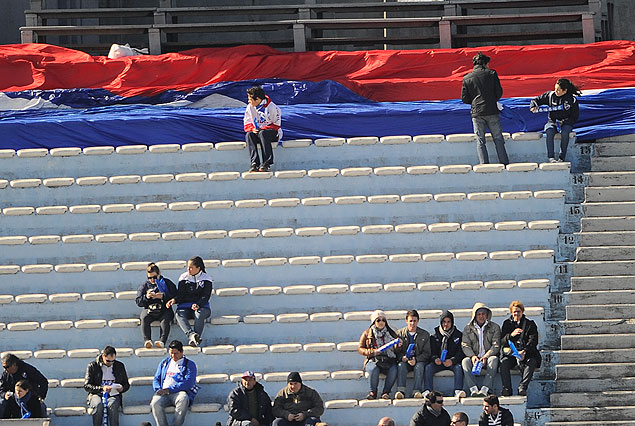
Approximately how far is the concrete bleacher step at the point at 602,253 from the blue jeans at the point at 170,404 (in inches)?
183

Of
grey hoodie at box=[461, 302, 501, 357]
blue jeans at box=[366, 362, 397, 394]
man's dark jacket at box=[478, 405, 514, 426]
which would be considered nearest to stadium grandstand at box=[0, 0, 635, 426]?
blue jeans at box=[366, 362, 397, 394]

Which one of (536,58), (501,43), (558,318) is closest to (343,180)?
(558,318)

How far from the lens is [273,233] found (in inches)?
596

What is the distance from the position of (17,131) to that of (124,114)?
4.32 feet

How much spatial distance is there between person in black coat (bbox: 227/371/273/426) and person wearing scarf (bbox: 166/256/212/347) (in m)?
1.19

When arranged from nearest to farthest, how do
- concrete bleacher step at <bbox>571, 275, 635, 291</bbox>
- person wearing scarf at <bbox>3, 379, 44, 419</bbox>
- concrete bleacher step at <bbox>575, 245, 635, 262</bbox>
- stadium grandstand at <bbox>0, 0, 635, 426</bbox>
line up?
person wearing scarf at <bbox>3, 379, 44, 419</bbox> → stadium grandstand at <bbox>0, 0, 635, 426</bbox> → concrete bleacher step at <bbox>571, 275, 635, 291</bbox> → concrete bleacher step at <bbox>575, 245, 635, 262</bbox>

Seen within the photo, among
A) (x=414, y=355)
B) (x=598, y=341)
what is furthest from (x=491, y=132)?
(x=414, y=355)

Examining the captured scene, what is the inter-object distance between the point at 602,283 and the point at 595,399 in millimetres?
1608

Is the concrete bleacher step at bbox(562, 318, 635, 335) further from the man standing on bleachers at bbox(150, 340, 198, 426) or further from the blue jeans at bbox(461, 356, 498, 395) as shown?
the man standing on bleachers at bbox(150, 340, 198, 426)

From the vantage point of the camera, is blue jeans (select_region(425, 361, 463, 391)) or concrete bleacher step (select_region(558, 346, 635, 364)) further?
concrete bleacher step (select_region(558, 346, 635, 364))

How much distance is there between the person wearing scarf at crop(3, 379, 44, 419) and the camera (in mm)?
13133

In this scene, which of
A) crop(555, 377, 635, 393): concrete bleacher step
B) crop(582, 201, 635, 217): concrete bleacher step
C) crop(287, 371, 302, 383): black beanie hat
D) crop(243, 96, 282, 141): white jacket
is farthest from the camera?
crop(243, 96, 282, 141): white jacket

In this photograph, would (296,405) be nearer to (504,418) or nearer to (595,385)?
(504,418)

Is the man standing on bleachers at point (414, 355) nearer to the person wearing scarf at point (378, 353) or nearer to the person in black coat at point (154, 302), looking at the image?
the person wearing scarf at point (378, 353)
